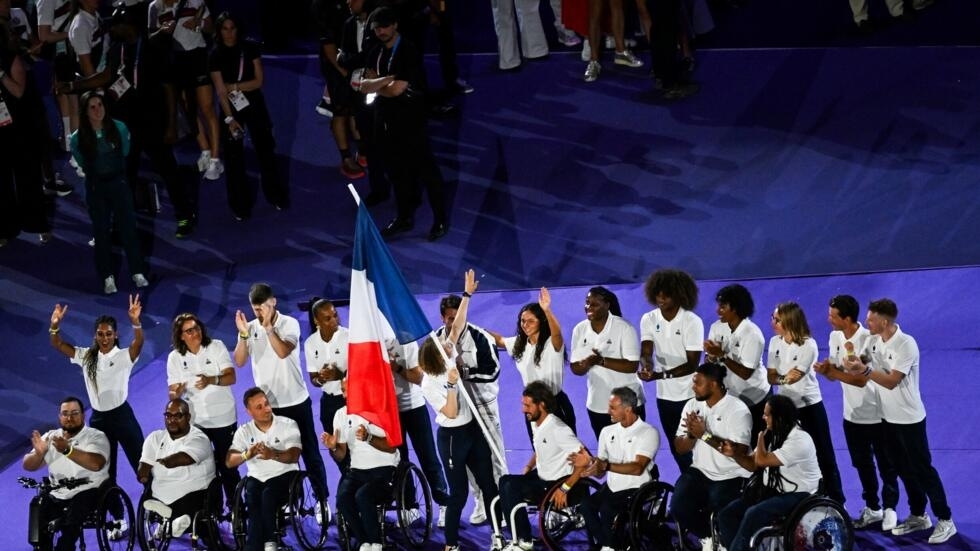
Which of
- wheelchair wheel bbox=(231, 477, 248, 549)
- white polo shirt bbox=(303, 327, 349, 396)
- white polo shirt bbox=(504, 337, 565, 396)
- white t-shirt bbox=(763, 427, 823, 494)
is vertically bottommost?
wheelchair wheel bbox=(231, 477, 248, 549)

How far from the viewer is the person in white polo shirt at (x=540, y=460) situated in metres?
9.20

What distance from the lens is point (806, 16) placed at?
14.9 m

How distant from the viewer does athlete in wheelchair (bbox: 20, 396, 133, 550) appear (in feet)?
32.0

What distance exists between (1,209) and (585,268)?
18.3 ft

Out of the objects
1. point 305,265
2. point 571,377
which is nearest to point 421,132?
point 305,265

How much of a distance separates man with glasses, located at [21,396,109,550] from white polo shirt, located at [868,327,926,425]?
5051 millimetres

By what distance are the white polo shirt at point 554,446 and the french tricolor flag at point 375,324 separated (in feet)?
2.89

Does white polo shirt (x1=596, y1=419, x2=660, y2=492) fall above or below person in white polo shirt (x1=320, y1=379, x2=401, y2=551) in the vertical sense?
above

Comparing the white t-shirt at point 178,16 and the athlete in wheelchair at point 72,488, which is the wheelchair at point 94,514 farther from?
the white t-shirt at point 178,16

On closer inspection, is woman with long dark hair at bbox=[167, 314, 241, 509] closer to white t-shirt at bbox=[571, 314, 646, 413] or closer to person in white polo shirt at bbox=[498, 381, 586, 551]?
person in white polo shirt at bbox=[498, 381, 586, 551]

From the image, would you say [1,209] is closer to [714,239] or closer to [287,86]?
[287,86]

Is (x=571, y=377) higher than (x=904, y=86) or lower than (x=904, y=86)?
lower

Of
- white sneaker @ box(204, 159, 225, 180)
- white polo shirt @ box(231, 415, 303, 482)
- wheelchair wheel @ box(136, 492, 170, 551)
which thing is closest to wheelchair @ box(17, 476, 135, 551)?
wheelchair wheel @ box(136, 492, 170, 551)

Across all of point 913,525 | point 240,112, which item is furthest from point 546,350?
point 240,112
